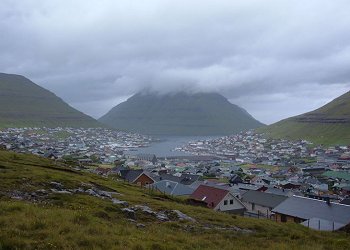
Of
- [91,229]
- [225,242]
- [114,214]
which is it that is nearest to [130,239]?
[91,229]

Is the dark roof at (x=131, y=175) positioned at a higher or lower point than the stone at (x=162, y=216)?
lower

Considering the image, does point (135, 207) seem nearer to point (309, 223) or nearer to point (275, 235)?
point (275, 235)

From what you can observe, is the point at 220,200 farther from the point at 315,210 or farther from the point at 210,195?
the point at 315,210

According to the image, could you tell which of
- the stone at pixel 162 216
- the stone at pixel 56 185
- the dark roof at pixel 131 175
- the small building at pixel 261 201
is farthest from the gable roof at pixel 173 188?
the stone at pixel 162 216

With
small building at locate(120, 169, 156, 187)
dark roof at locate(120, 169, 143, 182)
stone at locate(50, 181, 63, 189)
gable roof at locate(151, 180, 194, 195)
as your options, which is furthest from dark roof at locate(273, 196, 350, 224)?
dark roof at locate(120, 169, 143, 182)

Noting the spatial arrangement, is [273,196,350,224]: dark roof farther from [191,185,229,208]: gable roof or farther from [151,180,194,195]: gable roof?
[151,180,194,195]: gable roof

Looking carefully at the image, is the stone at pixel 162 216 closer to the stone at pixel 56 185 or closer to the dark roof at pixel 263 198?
the stone at pixel 56 185

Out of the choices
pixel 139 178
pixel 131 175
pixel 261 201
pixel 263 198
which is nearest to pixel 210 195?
pixel 261 201
